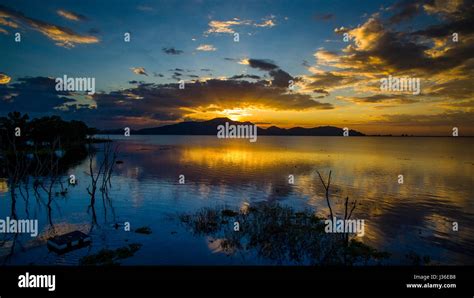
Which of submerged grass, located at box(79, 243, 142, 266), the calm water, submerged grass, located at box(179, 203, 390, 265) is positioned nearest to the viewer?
submerged grass, located at box(79, 243, 142, 266)

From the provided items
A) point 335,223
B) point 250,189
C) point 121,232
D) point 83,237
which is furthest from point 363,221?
point 83,237

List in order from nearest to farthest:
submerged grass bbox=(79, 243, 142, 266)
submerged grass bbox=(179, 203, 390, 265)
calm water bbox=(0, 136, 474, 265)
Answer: submerged grass bbox=(79, 243, 142, 266) → submerged grass bbox=(179, 203, 390, 265) → calm water bbox=(0, 136, 474, 265)

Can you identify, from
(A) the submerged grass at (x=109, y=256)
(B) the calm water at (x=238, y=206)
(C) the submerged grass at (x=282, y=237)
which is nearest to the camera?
(A) the submerged grass at (x=109, y=256)

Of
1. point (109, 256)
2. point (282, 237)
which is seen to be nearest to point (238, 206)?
point (282, 237)

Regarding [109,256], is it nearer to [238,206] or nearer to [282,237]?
[282,237]

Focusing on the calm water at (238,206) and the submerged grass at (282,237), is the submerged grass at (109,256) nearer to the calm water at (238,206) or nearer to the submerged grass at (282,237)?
the calm water at (238,206)

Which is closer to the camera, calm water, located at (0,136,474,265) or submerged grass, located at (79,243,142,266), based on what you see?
submerged grass, located at (79,243,142,266)

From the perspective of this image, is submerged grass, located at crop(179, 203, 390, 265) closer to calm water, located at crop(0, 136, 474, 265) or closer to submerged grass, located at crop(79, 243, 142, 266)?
calm water, located at crop(0, 136, 474, 265)

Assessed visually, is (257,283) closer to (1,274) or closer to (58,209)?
(1,274)

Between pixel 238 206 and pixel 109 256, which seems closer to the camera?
pixel 109 256

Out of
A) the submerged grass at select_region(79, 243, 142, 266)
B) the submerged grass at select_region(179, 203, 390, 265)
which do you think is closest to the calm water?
the submerged grass at select_region(79, 243, 142, 266)

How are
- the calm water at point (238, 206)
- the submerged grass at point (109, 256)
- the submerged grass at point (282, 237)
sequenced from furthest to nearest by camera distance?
the calm water at point (238, 206) → the submerged grass at point (282, 237) → the submerged grass at point (109, 256)

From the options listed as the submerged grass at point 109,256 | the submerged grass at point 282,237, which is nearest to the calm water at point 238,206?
the submerged grass at point 109,256

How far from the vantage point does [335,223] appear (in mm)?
28609
